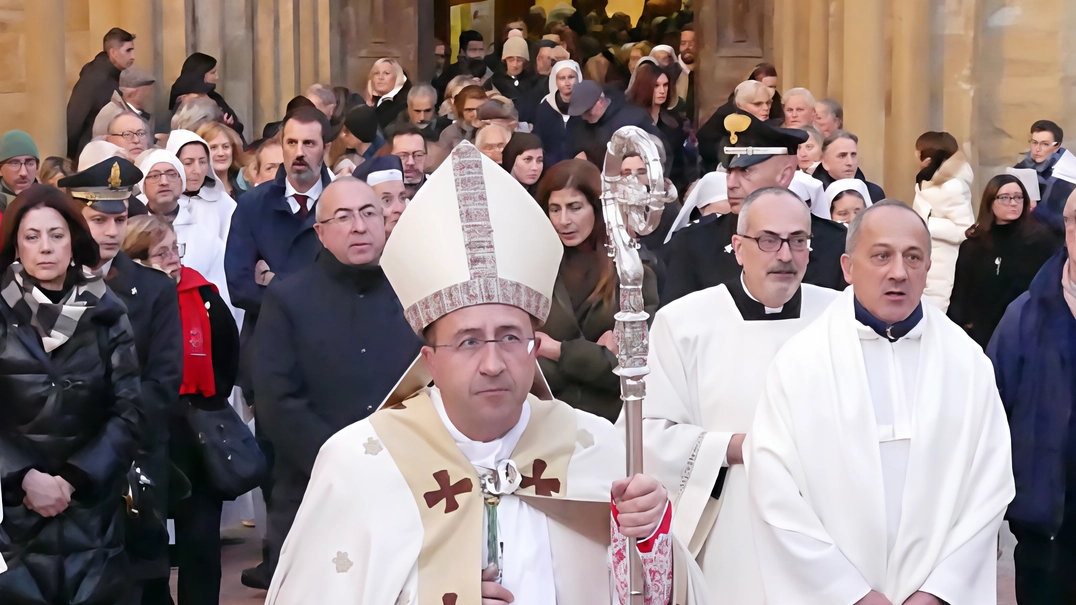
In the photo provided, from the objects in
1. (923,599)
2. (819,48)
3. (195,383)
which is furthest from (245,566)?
(819,48)

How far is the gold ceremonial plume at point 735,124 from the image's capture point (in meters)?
6.89

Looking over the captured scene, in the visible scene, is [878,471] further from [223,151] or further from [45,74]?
[45,74]

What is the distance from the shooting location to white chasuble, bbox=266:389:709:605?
3.65 metres

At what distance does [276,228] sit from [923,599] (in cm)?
424

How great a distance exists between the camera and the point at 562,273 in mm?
6270

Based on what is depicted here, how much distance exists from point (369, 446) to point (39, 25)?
328 inches

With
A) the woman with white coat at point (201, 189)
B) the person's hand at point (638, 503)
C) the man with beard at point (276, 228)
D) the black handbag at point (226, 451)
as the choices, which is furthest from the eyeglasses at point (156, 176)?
the person's hand at point (638, 503)

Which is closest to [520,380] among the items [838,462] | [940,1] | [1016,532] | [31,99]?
[838,462]

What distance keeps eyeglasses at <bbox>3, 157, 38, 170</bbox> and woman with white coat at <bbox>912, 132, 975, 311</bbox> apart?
5.02 meters

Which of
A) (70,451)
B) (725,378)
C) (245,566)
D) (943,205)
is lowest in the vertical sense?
(245,566)

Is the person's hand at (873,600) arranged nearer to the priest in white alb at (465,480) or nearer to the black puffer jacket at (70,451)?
the priest in white alb at (465,480)

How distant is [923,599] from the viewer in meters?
4.60

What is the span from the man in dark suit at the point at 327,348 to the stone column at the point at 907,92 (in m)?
7.06

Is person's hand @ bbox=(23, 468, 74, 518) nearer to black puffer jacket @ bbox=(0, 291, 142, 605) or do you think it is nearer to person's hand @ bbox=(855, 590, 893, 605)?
black puffer jacket @ bbox=(0, 291, 142, 605)
